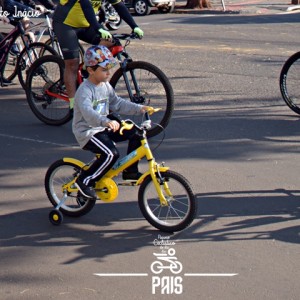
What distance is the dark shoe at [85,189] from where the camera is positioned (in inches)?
242

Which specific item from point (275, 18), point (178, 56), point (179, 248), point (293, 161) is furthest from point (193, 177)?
point (275, 18)

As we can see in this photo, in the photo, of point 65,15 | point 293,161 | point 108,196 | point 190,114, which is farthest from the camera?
point 190,114

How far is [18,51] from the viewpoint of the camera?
449 inches

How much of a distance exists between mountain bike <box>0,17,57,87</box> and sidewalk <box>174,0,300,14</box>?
15.1 meters

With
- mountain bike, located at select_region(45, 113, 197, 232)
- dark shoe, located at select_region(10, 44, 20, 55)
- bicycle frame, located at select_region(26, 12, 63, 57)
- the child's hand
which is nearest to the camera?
the child's hand

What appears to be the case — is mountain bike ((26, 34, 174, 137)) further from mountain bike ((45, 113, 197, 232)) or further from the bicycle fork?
the bicycle fork

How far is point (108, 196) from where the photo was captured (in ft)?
20.3

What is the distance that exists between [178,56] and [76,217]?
321 inches

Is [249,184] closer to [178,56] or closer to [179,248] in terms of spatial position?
[179,248]

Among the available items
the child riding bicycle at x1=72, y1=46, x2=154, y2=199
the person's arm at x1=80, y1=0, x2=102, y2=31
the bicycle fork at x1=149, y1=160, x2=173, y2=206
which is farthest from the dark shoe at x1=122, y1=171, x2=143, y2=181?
the person's arm at x1=80, y1=0, x2=102, y2=31

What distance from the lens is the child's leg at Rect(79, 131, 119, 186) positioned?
6.04 m
